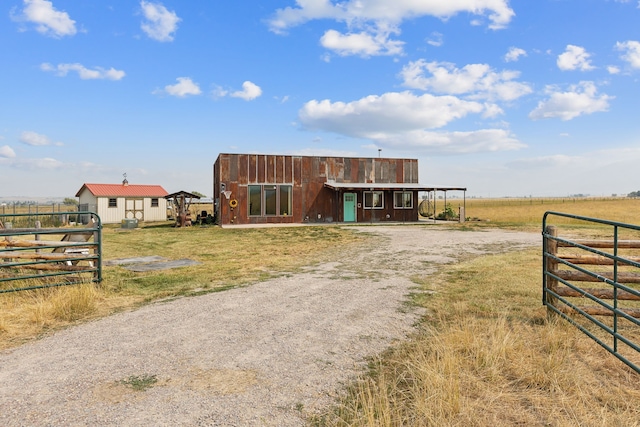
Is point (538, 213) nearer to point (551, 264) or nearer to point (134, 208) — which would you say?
point (551, 264)

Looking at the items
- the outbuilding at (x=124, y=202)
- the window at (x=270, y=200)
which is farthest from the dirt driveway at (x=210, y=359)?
the outbuilding at (x=124, y=202)

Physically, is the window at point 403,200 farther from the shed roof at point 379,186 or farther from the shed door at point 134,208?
the shed door at point 134,208

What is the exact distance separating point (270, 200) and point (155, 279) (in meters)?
18.7

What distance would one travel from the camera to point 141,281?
8.80 meters

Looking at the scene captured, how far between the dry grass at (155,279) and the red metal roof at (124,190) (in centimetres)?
2201

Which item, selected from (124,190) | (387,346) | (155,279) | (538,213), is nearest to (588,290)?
(387,346)

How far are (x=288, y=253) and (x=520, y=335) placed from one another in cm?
913

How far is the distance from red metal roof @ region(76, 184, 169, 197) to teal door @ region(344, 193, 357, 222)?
67.5 feet

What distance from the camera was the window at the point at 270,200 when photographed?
89.4 feet

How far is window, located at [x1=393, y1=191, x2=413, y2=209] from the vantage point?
29812mm

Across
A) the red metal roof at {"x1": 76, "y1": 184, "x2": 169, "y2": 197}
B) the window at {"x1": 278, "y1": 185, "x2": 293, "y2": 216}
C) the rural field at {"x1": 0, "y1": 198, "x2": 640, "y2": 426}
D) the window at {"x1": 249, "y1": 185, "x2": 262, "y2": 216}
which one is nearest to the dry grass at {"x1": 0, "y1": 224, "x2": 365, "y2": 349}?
→ the rural field at {"x1": 0, "y1": 198, "x2": 640, "y2": 426}

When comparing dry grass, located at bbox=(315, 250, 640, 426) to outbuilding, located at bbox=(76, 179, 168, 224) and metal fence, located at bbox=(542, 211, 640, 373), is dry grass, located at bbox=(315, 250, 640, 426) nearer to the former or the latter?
metal fence, located at bbox=(542, 211, 640, 373)

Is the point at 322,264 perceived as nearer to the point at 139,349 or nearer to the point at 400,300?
the point at 400,300

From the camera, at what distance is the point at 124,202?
37312 millimetres
